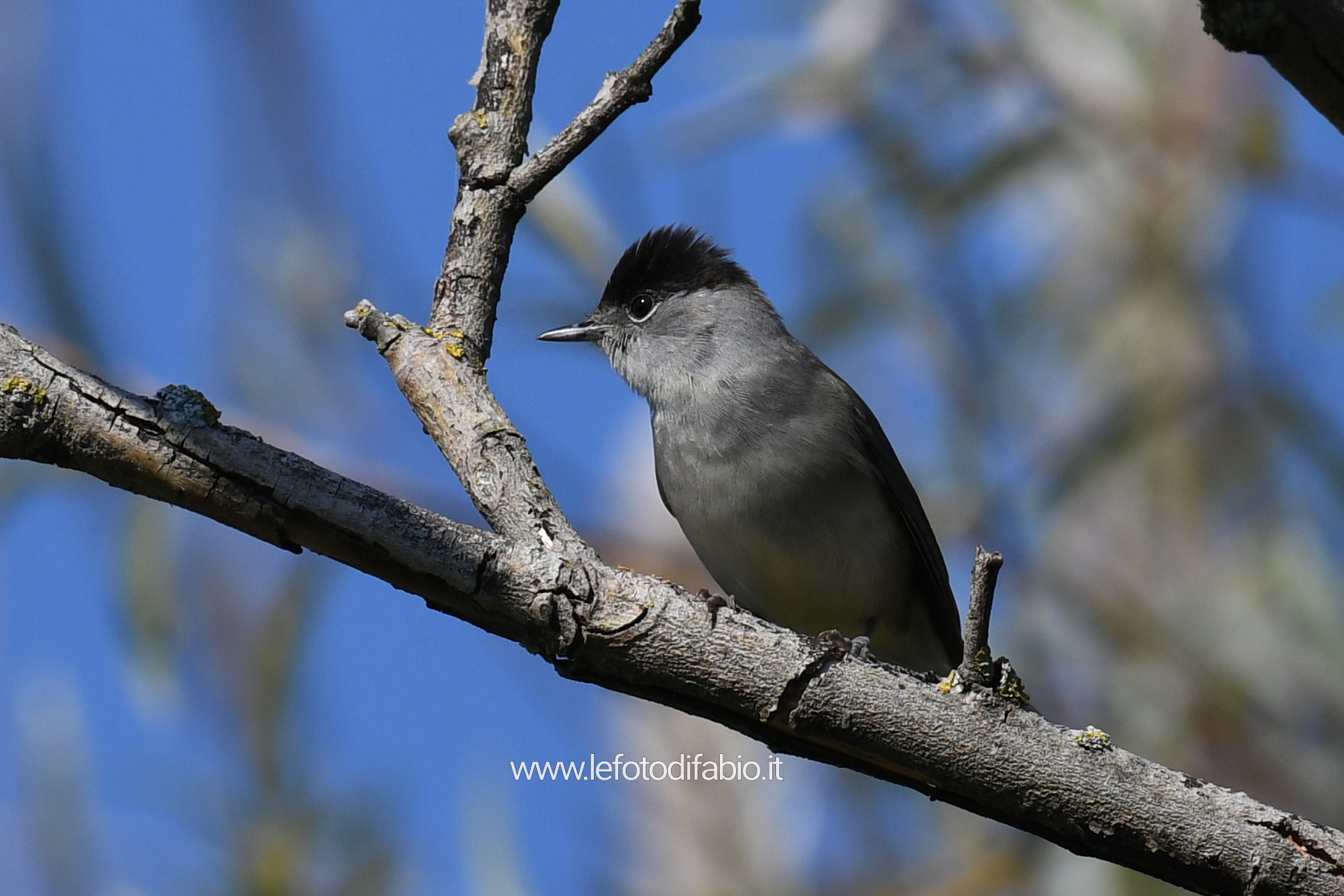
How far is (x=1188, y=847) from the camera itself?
2.65 metres

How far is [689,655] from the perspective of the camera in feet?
8.87

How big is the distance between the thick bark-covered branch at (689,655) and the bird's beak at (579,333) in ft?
8.79

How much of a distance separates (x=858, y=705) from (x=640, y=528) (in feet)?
13.6

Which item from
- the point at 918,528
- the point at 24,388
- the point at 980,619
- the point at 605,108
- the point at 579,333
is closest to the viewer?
the point at 24,388

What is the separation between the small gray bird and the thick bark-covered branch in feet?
5.76

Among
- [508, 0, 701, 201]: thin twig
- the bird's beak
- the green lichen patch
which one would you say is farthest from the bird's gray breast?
the green lichen patch

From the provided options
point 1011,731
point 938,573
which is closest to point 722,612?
point 1011,731

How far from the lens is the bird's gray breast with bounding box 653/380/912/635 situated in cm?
453

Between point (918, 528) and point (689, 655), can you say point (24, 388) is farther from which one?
point (918, 528)

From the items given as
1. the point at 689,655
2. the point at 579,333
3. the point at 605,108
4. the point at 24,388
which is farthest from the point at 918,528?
the point at 24,388

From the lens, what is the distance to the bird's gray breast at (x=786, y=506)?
14.9 feet

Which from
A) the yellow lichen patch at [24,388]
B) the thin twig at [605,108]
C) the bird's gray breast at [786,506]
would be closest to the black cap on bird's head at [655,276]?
the bird's gray breast at [786,506]

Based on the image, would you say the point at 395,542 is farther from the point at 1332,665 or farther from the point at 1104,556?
the point at 1104,556

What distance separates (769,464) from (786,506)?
145 mm
